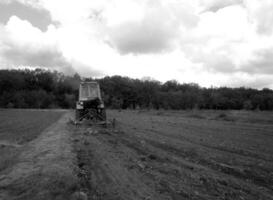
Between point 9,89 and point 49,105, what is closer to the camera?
point 49,105

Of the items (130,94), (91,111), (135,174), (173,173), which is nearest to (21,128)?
(91,111)

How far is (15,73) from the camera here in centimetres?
9744

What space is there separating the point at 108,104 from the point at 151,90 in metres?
22.3

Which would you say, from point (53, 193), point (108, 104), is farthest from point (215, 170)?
point (108, 104)

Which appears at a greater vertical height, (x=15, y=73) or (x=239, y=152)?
(x=15, y=73)

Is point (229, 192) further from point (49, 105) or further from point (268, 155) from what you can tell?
point (49, 105)

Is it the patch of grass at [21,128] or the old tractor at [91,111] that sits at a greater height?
the old tractor at [91,111]

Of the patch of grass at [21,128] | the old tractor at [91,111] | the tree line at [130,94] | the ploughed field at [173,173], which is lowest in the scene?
the ploughed field at [173,173]

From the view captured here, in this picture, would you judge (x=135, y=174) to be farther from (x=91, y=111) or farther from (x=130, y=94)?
(x=130, y=94)

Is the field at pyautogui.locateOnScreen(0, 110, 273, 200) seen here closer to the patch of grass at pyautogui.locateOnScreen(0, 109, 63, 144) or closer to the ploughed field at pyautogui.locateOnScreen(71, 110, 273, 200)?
the ploughed field at pyautogui.locateOnScreen(71, 110, 273, 200)

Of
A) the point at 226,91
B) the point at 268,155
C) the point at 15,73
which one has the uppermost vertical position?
the point at 15,73

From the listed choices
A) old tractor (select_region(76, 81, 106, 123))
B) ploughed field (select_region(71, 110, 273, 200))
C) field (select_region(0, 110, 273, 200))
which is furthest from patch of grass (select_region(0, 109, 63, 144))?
ploughed field (select_region(71, 110, 273, 200))

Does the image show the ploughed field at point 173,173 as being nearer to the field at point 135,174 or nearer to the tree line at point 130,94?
the field at point 135,174

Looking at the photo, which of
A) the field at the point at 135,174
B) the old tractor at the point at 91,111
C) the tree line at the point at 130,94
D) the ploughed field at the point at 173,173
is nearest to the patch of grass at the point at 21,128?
the old tractor at the point at 91,111
